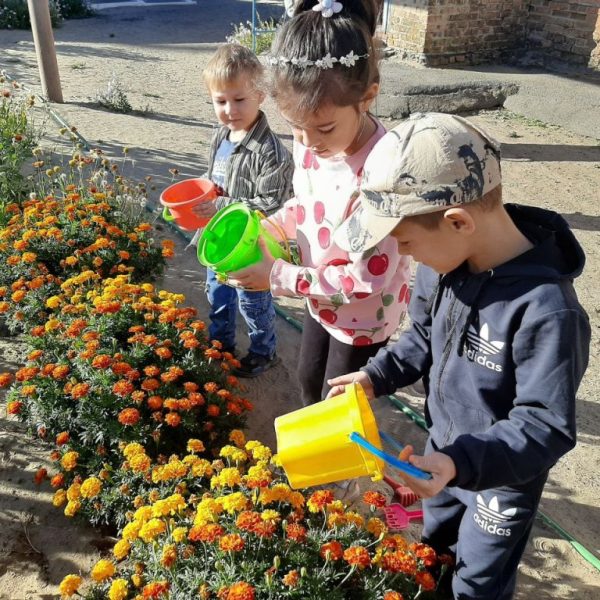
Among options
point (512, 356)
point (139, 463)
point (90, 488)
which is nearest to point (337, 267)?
point (512, 356)

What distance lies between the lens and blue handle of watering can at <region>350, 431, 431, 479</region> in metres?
1.28

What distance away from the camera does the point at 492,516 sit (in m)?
1.67

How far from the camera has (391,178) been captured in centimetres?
137

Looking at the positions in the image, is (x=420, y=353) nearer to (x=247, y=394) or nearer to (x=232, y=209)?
(x=232, y=209)

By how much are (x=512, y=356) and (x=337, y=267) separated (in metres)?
0.68

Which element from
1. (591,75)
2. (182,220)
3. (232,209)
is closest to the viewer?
(232,209)

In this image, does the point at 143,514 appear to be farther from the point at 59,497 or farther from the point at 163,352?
the point at 163,352

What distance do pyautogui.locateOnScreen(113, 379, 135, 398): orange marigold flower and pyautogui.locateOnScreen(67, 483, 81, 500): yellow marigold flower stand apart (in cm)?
35

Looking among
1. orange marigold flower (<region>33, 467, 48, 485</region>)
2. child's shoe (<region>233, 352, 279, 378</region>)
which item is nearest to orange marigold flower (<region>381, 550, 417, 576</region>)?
orange marigold flower (<region>33, 467, 48, 485</region>)

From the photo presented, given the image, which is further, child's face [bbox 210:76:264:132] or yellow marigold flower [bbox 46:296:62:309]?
yellow marigold flower [bbox 46:296:62:309]

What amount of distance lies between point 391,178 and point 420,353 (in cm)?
65

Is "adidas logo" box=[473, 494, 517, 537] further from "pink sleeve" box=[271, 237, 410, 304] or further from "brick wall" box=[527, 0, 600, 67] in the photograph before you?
"brick wall" box=[527, 0, 600, 67]

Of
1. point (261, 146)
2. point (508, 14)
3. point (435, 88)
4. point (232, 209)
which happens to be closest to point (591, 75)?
point (508, 14)

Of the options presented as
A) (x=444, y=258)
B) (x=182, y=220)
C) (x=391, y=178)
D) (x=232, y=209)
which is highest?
(x=391, y=178)
